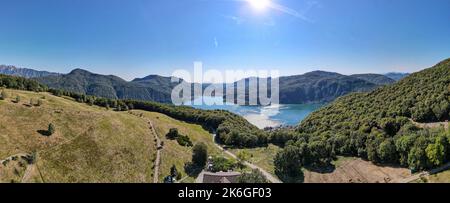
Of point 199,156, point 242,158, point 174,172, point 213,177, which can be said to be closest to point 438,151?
point 213,177

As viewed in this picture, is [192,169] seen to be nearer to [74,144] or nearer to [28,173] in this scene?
[74,144]

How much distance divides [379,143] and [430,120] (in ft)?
42.6

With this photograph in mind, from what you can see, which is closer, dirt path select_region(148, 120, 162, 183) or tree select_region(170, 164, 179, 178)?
dirt path select_region(148, 120, 162, 183)

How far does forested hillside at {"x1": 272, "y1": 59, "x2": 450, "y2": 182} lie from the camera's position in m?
45.8

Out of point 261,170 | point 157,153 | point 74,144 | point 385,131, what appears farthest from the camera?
point 385,131

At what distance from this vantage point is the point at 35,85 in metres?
78.6

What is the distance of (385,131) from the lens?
6134 cm

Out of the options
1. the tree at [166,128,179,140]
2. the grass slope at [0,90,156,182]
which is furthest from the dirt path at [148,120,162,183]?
the tree at [166,128,179,140]

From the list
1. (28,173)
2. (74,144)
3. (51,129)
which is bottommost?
(28,173)

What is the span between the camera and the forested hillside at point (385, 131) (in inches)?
1805

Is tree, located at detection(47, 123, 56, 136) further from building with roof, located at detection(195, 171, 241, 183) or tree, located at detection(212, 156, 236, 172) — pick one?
tree, located at detection(212, 156, 236, 172)

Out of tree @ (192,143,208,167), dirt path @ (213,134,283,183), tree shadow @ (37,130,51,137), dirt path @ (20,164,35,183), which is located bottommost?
dirt path @ (213,134,283,183)
